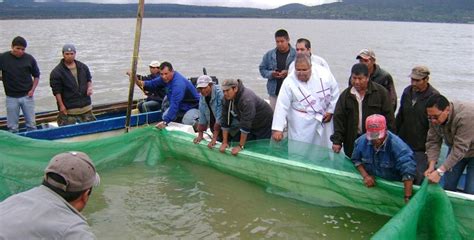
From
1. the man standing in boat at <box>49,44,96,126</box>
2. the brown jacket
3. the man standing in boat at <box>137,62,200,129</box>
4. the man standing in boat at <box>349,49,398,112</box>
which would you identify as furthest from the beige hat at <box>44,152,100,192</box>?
the man standing in boat at <box>49,44,96,126</box>

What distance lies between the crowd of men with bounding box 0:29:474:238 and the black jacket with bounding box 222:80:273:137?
0.01m

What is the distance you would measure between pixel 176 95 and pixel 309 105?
2409 millimetres

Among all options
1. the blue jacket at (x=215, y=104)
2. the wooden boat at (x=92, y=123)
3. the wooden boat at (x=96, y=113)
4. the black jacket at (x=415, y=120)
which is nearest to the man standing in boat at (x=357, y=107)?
the black jacket at (x=415, y=120)

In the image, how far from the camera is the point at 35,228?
2.17m

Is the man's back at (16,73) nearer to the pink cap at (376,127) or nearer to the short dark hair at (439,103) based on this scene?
the pink cap at (376,127)

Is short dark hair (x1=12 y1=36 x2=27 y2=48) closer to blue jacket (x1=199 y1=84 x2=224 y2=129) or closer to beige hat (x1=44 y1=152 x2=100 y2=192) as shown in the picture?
blue jacket (x1=199 y1=84 x2=224 y2=129)

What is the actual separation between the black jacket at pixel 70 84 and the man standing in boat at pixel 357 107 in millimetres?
4480

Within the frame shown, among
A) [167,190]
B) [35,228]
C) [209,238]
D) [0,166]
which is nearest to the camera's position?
[35,228]

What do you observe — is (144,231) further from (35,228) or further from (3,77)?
(3,77)

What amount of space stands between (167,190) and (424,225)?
3.48 meters

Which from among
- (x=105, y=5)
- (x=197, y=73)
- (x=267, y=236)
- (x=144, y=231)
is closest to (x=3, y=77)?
(x=144, y=231)

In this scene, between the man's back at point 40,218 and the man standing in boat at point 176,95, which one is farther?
the man standing in boat at point 176,95

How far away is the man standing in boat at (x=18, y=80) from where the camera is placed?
774 cm

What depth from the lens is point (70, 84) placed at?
307 inches
